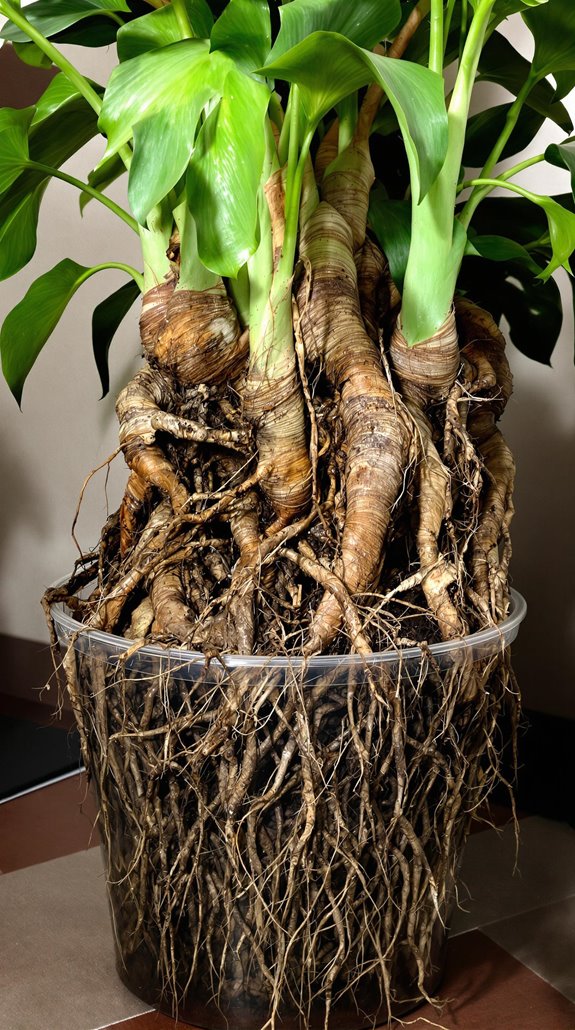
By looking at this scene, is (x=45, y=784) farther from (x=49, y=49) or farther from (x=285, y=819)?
(x=49, y=49)

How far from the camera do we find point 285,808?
31.8 inches

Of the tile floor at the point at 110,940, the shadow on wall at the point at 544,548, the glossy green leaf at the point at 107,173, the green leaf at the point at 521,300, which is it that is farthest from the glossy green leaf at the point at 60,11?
the tile floor at the point at 110,940

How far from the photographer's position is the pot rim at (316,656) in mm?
763

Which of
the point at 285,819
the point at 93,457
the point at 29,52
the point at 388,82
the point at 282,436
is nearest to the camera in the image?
the point at 388,82

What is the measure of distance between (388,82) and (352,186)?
306 millimetres

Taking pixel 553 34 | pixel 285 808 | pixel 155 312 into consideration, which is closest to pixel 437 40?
pixel 553 34

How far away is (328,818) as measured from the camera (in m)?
0.80

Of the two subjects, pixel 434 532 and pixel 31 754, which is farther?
pixel 31 754

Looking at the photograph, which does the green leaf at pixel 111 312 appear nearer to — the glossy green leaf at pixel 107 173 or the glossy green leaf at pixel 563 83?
the glossy green leaf at pixel 107 173

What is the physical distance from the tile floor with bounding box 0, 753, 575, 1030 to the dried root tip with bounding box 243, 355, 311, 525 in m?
0.51

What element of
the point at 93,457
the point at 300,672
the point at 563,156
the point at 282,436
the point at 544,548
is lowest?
the point at 544,548

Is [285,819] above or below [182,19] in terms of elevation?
below

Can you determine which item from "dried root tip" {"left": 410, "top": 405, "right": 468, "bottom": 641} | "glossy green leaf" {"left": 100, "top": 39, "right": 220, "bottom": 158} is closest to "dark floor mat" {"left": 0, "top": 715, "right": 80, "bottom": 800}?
"dried root tip" {"left": 410, "top": 405, "right": 468, "bottom": 641}

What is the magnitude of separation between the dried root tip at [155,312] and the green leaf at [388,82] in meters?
0.25
